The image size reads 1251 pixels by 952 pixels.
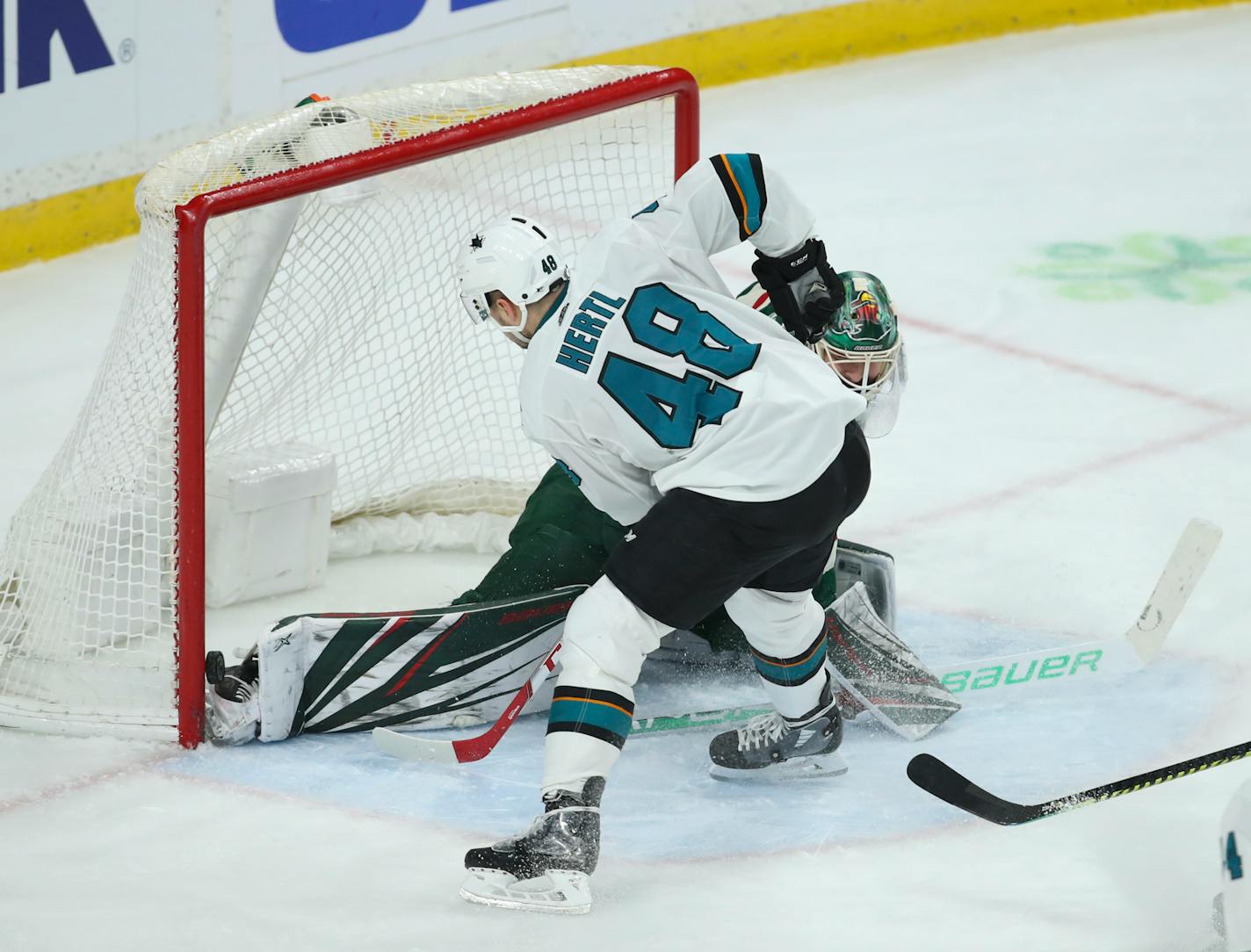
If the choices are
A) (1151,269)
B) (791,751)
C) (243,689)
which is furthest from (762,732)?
(1151,269)

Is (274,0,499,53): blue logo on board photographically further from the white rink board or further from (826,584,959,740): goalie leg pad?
(826,584,959,740): goalie leg pad

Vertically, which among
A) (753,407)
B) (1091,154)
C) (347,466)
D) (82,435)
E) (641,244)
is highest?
(641,244)

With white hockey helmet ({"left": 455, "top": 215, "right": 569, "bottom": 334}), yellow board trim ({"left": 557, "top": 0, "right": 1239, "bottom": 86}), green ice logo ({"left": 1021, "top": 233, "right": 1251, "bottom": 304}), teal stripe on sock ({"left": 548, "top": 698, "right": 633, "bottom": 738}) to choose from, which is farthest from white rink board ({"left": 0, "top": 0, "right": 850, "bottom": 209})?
teal stripe on sock ({"left": 548, "top": 698, "right": 633, "bottom": 738})

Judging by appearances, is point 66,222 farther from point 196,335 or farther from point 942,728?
point 942,728

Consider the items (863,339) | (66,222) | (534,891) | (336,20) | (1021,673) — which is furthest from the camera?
(336,20)

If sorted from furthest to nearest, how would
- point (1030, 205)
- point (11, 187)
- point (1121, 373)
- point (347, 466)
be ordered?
point (1030, 205), point (11, 187), point (1121, 373), point (347, 466)

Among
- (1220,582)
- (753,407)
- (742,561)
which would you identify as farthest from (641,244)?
(1220,582)

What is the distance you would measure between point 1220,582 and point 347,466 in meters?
1.65

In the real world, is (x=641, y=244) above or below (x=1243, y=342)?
above

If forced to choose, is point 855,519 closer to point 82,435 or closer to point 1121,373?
point 1121,373

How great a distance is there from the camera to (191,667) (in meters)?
2.78

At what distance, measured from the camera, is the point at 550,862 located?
7.86 ft

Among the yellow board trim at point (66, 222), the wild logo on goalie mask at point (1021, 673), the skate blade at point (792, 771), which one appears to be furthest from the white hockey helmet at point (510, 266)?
the yellow board trim at point (66, 222)

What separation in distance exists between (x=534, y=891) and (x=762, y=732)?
55 cm
